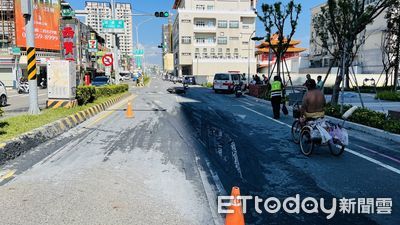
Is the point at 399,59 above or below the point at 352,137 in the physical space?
above

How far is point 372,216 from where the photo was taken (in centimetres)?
448

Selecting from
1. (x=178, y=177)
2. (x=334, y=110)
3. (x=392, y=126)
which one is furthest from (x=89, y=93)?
(x=392, y=126)

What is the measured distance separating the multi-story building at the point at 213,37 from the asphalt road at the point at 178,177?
7237 centimetres

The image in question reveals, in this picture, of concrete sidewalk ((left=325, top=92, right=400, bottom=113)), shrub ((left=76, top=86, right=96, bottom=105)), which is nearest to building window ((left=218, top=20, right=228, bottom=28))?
concrete sidewalk ((left=325, top=92, right=400, bottom=113))

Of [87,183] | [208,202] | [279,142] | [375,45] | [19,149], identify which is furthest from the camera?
[375,45]

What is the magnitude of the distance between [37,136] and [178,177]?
→ 4.63m

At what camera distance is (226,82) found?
107 feet

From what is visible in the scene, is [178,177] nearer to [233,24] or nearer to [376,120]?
[376,120]

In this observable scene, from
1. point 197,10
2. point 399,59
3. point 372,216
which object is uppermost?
point 197,10

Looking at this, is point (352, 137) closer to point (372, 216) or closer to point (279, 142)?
point (279, 142)

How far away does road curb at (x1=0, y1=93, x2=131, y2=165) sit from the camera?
7.26 m

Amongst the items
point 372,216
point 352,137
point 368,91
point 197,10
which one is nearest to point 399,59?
point 368,91

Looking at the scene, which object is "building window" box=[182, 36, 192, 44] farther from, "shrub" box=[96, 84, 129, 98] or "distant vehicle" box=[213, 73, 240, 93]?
"shrub" box=[96, 84, 129, 98]

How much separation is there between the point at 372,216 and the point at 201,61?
7761 cm
